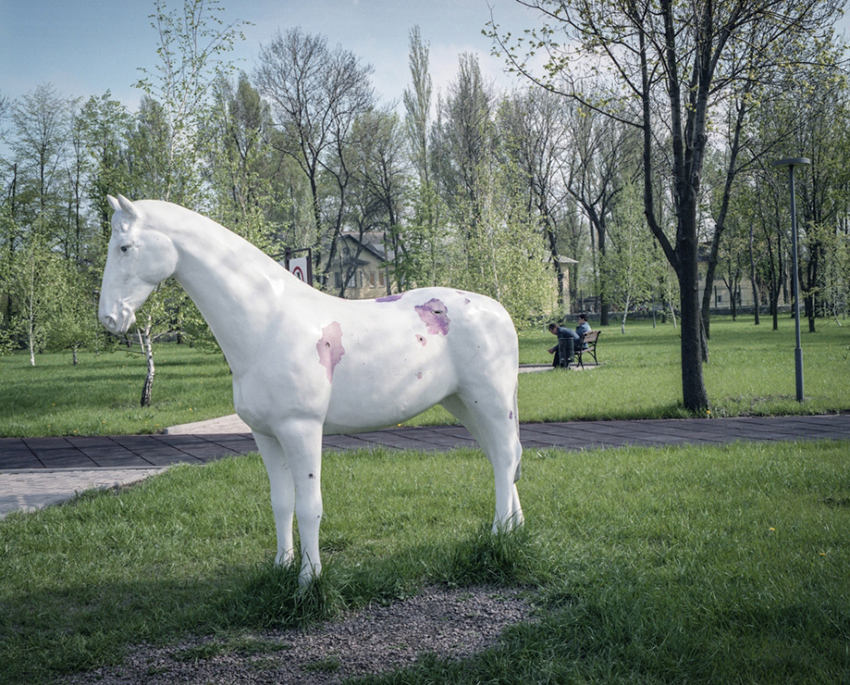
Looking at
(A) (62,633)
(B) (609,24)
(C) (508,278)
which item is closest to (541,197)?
(C) (508,278)

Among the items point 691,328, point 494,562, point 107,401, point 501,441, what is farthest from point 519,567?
point 107,401

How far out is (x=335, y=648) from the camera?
3.23 metres

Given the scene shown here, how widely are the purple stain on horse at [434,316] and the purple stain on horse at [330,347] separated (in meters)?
0.55

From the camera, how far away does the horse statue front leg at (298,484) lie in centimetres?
351

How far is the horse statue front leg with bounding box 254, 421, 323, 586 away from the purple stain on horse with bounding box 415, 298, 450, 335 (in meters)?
0.90

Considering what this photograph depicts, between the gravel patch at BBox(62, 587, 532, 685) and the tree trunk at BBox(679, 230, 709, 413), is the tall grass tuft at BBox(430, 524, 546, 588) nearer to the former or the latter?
the gravel patch at BBox(62, 587, 532, 685)

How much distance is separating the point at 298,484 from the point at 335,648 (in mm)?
810

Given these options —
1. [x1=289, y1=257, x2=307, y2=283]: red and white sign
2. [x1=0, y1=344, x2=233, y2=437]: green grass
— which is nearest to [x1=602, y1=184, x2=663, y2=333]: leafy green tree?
[x1=0, y1=344, x2=233, y2=437]: green grass

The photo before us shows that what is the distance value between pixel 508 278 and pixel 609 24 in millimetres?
9785

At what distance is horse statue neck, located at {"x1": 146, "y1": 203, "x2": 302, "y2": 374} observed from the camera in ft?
11.6

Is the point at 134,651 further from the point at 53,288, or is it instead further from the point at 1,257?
the point at 53,288

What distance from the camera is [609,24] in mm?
9906

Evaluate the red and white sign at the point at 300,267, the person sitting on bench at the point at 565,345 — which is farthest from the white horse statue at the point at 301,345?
the person sitting on bench at the point at 565,345

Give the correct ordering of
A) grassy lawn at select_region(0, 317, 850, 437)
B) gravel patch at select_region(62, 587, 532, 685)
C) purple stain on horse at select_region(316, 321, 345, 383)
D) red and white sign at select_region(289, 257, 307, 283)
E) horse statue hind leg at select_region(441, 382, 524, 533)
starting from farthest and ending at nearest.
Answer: grassy lawn at select_region(0, 317, 850, 437) → red and white sign at select_region(289, 257, 307, 283) → horse statue hind leg at select_region(441, 382, 524, 533) → purple stain on horse at select_region(316, 321, 345, 383) → gravel patch at select_region(62, 587, 532, 685)
